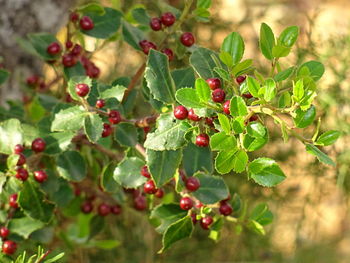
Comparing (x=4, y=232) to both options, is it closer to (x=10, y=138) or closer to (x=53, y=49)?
(x=10, y=138)

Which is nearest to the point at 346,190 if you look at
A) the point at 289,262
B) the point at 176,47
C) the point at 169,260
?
the point at 289,262

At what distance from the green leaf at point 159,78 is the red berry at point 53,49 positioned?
30 cm

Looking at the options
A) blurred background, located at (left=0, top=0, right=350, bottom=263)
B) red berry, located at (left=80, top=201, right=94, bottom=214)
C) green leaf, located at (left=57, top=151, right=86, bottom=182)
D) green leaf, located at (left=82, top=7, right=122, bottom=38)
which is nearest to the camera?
green leaf, located at (left=57, top=151, right=86, bottom=182)

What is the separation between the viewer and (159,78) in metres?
0.90

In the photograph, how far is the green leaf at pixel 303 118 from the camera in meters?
0.74

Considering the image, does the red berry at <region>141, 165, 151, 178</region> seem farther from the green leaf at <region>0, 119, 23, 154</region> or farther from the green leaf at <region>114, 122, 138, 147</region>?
the green leaf at <region>0, 119, 23, 154</region>

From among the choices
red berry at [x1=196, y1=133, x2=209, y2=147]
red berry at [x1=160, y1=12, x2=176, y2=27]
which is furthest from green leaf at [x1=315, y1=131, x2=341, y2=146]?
red berry at [x1=160, y1=12, x2=176, y2=27]

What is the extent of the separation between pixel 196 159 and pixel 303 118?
0.27 meters

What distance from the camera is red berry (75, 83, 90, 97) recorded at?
0.92 meters

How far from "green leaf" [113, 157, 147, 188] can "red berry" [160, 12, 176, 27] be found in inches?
9.3

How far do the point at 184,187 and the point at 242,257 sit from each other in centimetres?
86

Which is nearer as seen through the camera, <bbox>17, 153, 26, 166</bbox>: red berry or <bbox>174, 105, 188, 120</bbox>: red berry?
<bbox>174, 105, 188, 120</bbox>: red berry

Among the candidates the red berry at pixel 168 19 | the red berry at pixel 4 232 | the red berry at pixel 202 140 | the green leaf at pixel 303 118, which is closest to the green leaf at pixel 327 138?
the green leaf at pixel 303 118

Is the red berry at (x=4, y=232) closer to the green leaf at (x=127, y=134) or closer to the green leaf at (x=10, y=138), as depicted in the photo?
the green leaf at (x=10, y=138)
